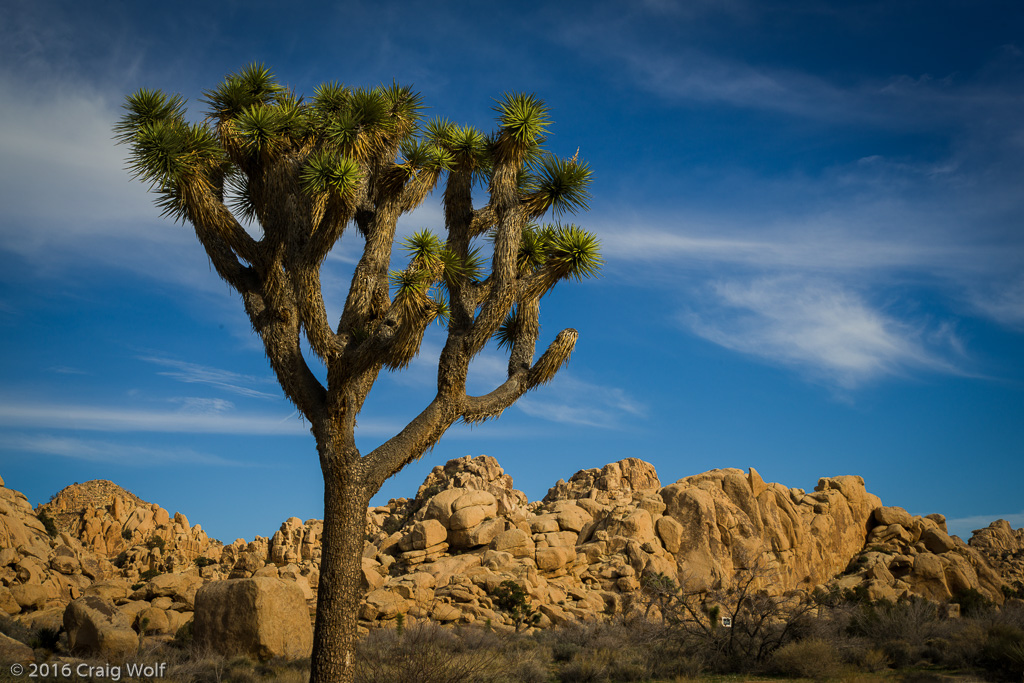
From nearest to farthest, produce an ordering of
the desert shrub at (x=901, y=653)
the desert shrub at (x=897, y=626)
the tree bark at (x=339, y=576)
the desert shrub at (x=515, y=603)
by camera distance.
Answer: the tree bark at (x=339, y=576)
the desert shrub at (x=901, y=653)
the desert shrub at (x=897, y=626)
the desert shrub at (x=515, y=603)

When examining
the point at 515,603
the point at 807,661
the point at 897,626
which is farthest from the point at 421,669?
the point at 515,603

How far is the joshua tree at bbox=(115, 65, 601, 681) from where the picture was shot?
31.8ft

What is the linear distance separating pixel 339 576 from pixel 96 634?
8.46m

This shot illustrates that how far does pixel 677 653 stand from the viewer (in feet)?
47.1

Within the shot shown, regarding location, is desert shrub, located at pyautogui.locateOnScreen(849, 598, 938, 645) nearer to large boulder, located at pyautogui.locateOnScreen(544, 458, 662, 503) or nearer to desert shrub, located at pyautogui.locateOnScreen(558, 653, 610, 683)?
desert shrub, located at pyautogui.locateOnScreen(558, 653, 610, 683)

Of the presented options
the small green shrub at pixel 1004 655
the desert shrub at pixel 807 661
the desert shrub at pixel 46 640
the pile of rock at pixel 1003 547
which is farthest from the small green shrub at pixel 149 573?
the pile of rock at pixel 1003 547

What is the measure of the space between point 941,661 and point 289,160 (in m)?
16.7

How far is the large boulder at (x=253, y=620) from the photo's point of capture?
47.9ft

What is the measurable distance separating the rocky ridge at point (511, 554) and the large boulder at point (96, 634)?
44 mm

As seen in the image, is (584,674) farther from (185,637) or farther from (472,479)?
(472,479)

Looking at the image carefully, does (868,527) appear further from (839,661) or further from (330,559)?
(330,559)

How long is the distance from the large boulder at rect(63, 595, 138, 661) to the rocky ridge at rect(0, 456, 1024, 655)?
0.04 metres

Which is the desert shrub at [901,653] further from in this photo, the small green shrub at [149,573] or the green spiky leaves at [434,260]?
the small green shrub at [149,573]

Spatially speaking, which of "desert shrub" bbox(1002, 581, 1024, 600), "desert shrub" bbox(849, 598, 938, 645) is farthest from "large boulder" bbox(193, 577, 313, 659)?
"desert shrub" bbox(1002, 581, 1024, 600)
